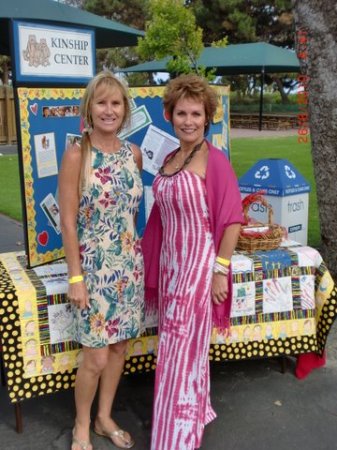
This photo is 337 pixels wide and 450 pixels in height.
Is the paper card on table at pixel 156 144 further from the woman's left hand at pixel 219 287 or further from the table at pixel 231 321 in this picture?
the woman's left hand at pixel 219 287

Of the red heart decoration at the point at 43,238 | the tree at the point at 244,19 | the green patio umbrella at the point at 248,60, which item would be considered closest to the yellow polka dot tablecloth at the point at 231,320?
the red heart decoration at the point at 43,238

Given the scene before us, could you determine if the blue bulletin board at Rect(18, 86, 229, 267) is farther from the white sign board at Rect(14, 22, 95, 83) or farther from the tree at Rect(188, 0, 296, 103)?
the tree at Rect(188, 0, 296, 103)

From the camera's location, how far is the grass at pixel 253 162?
8225mm

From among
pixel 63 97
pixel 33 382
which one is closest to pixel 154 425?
pixel 33 382

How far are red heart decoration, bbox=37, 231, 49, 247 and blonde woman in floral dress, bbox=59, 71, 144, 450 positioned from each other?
663 mm

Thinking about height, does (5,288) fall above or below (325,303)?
above

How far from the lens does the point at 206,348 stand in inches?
102

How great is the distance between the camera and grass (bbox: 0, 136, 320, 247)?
27.0ft

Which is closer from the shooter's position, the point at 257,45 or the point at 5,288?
the point at 5,288

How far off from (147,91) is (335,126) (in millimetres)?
1751

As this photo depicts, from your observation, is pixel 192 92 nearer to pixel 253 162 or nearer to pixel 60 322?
pixel 60 322

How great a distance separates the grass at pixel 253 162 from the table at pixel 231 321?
3.01m

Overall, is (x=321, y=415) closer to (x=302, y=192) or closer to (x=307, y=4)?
(x=302, y=192)

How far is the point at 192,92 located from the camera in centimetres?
242
